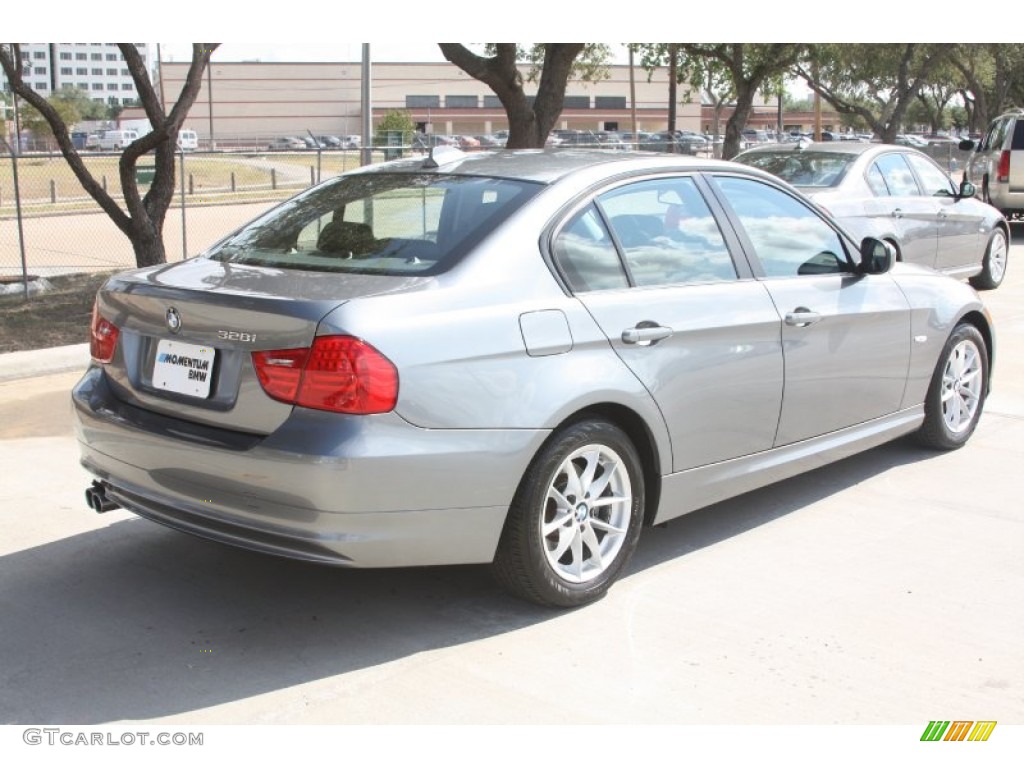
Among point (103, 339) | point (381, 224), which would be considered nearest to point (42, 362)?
point (103, 339)

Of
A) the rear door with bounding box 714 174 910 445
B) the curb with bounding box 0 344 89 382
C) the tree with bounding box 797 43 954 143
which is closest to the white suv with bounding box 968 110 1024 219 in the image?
the tree with bounding box 797 43 954 143

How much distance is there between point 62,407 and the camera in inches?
297

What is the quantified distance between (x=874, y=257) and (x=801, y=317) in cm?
71

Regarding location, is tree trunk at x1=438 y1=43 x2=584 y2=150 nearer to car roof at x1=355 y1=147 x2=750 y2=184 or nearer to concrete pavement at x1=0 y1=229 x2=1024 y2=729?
car roof at x1=355 y1=147 x2=750 y2=184

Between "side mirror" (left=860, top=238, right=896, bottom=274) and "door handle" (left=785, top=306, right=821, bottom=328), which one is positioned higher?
"side mirror" (left=860, top=238, right=896, bottom=274)

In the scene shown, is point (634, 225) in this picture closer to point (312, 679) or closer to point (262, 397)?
point (262, 397)

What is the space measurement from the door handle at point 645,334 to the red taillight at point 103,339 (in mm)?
1888

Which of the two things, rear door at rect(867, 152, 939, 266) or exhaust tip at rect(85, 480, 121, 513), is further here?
rear door at rect(867, 152, 939, 266)

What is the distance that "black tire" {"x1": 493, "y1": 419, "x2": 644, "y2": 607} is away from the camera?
163 inches

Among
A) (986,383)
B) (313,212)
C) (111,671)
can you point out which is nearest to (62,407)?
(313,212)

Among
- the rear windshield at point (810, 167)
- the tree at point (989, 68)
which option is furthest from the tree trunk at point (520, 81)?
the tree at point (989, 68)

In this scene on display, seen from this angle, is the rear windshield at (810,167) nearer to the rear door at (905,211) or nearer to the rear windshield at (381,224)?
the rear door at (905,211)

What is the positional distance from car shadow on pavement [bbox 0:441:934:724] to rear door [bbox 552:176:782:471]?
63cm

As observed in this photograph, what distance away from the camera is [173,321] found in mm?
4102
